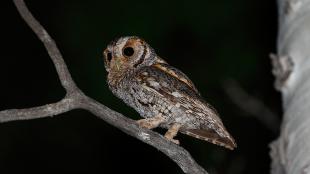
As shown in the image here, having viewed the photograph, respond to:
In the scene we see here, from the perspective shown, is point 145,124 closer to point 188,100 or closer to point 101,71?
point 188,100

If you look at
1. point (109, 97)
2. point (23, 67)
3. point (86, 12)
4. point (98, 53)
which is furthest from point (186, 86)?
point (23, 67)

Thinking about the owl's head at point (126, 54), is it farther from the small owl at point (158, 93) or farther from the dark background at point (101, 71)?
the dark background at point (101, 71)

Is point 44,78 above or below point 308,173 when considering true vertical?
below

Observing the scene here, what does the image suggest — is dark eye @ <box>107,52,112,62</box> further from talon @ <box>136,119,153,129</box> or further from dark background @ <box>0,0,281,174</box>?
dark background @ <box>0,0,281,174</box>

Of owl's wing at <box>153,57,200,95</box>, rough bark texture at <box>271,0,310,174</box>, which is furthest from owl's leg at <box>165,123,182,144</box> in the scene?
rough bark texture at <box>271,0,310,174</box>

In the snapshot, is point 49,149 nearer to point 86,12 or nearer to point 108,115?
point 86,12

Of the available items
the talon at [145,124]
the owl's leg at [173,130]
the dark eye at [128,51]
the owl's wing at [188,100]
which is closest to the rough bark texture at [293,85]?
the owl's wing at [188,100]
